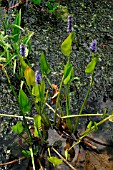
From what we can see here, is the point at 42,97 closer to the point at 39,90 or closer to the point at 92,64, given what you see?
the point at 39,90

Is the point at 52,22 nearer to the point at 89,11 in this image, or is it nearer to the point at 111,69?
the point at 89,11

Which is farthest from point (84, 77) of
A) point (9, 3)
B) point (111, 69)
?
point (9, 3)

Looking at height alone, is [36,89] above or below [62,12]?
below

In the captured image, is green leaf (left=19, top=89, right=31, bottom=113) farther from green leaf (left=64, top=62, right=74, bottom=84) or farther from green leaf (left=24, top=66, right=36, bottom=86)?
green leaf (left=64, top=62, right=74, bottom=84)

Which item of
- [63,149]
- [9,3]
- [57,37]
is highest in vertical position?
[9,3]

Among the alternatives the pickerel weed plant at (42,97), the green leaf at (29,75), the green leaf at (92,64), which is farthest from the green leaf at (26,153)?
the green leaf at (92,64)

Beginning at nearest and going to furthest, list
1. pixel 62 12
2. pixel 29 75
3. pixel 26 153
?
pixel 29 75, pixel 26 153, pixel 62 12

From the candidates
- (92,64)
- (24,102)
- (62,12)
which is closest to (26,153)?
(24,102)

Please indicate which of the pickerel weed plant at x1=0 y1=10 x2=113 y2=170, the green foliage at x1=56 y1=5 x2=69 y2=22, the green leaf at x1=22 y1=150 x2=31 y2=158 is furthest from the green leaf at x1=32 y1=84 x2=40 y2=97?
the green foliage at x1=56 y1=5 x2=69 y2=22

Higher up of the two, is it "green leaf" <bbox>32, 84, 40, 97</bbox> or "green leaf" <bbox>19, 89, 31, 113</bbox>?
"green leaf" <bbox>32, 84, 40, 97</bbox>

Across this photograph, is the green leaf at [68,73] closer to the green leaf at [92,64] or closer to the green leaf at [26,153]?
the green leaf at [92,64]

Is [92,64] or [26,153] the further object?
[26,153]
